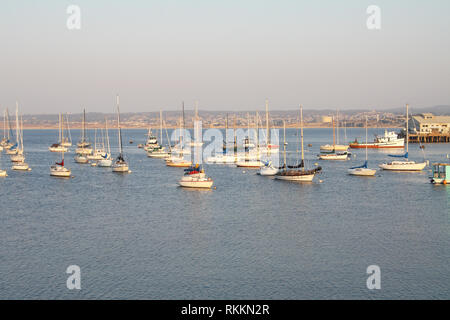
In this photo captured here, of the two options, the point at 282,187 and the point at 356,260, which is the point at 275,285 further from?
the point at 282,187

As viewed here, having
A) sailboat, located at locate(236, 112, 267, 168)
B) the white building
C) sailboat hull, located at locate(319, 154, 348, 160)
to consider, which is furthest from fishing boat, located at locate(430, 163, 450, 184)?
the white building

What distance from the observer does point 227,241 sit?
32.5 meters

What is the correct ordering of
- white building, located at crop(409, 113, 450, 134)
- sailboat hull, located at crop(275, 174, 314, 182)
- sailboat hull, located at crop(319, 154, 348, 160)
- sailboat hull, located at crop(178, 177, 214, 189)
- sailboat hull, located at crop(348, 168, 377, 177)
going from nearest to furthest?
sailboat hull, located at crop(178, 177, 214, 189)
sailboat hull, located at crop(275, 174, 314, 182)
sailboat hull, located at crop(348, 168, 377, 177)
sailboat hull, located at crop(319, 154, 348, 160)
white building, located at crop(409, 113, 450, 134)

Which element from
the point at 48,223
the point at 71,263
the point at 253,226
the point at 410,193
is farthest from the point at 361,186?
the point at 71,263

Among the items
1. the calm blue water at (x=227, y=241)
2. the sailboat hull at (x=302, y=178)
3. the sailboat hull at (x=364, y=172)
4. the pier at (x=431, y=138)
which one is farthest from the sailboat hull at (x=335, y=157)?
the pier at (x=431, y=138)

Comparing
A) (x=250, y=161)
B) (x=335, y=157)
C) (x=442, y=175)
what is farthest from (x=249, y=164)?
(x=442, y=175)

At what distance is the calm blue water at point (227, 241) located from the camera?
2419 cm

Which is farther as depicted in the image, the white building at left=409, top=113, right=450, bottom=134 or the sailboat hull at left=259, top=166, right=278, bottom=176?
the white building at left=409, top=113, right=450, bottom=134

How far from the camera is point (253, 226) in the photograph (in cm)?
3694

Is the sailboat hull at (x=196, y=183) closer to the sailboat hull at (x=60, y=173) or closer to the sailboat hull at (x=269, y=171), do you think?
the sailboat hull at (x=269, y=171)

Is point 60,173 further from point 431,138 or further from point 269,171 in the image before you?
point 431,138

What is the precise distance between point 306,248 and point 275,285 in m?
6.94

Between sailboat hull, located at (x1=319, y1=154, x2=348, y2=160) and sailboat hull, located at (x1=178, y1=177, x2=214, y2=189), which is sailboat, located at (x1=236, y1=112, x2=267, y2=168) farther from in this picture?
sailboat hull, located at (x1=178, y1=177, x2=214, y2=189)

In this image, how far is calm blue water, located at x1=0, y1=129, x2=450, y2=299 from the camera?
2419 cm
